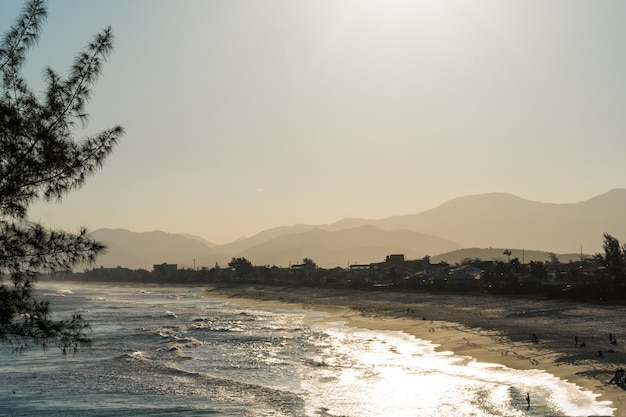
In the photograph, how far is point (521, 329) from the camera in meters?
47.5

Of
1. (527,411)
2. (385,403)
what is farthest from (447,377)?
(527,411)

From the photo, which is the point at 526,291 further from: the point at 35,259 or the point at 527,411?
the point at 35,259

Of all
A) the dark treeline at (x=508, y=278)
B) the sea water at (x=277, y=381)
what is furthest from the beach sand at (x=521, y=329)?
the dark treeline at (x=508, y=278)

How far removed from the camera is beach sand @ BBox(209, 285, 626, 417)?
30469 mm

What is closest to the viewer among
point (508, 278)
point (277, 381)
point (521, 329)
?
point (277, 381)

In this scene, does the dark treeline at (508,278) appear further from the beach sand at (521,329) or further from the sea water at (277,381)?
the sea water at (277,381)

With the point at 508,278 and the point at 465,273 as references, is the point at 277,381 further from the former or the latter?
the point at 465,273

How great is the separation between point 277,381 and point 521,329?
78.5 feet

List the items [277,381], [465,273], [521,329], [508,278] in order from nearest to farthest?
[277,381] < [521,329] < [508,278] < [465,273]

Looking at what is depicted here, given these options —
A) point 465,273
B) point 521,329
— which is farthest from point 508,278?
point 521,329

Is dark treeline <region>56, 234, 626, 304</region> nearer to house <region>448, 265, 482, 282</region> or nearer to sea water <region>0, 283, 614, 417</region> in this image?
house <region>448, 265, 482, 282</region>

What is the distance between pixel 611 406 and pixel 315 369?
17.4m

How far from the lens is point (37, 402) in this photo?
2808 cm

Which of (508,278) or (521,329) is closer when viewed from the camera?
(521,329)
